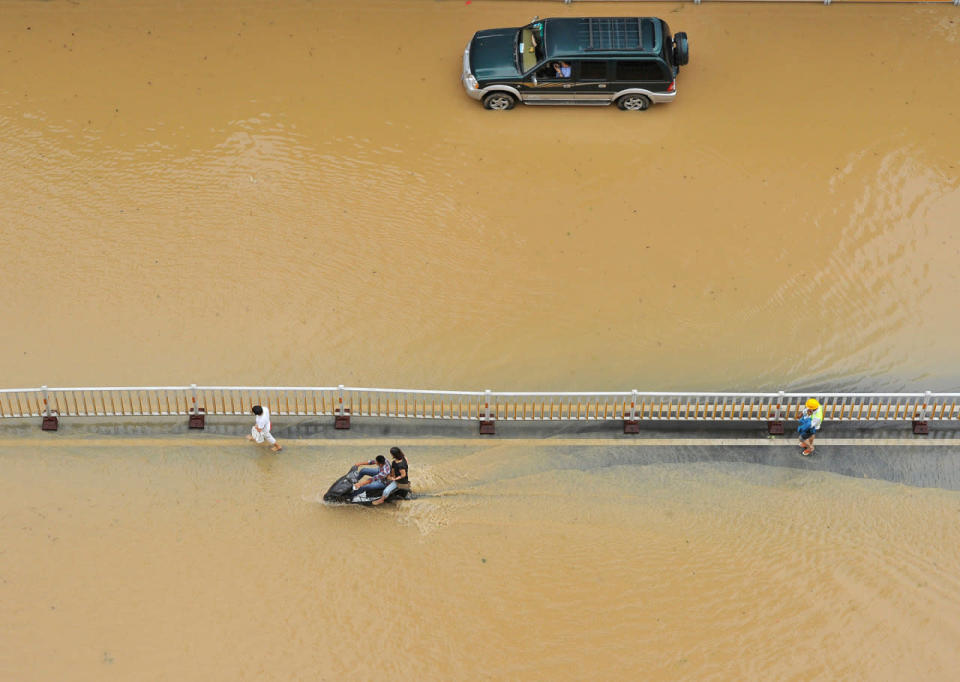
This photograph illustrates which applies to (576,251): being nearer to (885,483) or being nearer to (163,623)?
(885,483)

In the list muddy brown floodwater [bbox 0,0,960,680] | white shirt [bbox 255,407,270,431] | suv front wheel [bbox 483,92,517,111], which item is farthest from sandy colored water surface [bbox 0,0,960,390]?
white shirt [bbox 255,407,270,431]

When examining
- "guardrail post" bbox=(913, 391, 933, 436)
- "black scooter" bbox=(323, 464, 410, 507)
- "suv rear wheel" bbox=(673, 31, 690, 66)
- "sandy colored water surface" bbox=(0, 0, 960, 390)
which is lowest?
"black scooter" bbox=(323, 464, 410, 507)

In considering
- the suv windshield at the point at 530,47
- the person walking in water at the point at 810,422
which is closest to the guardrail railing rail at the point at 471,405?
the person walking in water at the point at 810,422

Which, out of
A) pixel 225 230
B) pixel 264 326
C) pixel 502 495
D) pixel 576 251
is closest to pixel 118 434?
pixel 264 326

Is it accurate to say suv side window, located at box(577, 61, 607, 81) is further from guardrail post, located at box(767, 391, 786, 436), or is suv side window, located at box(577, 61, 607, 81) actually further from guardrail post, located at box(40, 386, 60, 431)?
guardrail post, located at box(40, 386, 60, 431)

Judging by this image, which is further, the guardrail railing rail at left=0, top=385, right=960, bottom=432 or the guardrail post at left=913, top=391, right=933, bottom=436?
the guardrail post at left=913, top=391, right=933, bottom=436

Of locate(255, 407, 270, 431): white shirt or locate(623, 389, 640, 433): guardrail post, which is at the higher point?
locate(255, 407, 270, 431): white shirt
